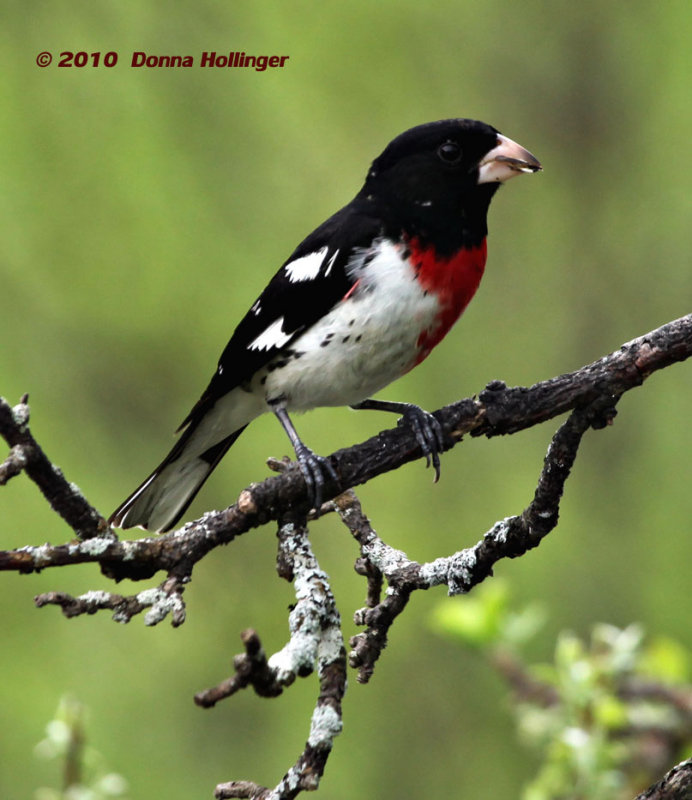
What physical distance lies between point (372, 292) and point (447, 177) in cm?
48

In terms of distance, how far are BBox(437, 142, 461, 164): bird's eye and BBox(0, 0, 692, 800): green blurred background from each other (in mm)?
3063

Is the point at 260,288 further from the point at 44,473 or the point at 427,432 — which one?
the point at 44,473

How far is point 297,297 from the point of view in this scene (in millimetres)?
3348

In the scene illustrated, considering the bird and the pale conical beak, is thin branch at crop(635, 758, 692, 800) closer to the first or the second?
the bird

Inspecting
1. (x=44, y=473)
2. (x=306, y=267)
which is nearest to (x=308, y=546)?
(x=44, y=473)

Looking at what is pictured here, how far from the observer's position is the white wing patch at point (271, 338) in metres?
3.35

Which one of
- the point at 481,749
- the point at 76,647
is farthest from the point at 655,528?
the point at 76,647

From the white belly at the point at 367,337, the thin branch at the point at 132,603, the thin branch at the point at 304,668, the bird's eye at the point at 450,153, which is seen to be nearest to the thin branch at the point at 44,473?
the thin branch at the point at 132,603

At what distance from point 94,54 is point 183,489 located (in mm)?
3997

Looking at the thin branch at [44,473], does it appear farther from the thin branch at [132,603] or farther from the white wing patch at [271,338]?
the white wing patch at [271,338]

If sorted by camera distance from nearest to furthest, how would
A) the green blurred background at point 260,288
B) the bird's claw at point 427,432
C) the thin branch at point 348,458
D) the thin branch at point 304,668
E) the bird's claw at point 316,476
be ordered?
the thin branch at point 304,668, the thin branch at point 348,458, the bird's claw at point 316,476, the bird's claw at point 427,432, the green blurred background at point 260,288

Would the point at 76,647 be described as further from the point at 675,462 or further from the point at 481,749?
the point at 675,462

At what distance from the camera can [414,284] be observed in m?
3.10

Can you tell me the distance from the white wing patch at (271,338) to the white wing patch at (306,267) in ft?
0.48
